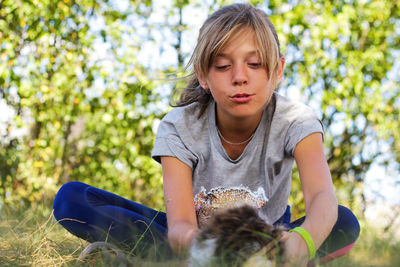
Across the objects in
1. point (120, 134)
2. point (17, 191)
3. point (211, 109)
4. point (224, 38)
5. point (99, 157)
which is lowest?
point (17, 191)

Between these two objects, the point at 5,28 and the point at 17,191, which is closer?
the point at 5,28

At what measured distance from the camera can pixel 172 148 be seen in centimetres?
206

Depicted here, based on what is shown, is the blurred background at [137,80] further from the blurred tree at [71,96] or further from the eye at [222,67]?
the eye at [222,67]

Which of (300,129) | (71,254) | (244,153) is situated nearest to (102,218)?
(71,254)

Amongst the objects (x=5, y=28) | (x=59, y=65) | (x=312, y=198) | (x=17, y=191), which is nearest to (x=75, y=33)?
(x=59, y=65)

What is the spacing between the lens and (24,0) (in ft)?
13.2

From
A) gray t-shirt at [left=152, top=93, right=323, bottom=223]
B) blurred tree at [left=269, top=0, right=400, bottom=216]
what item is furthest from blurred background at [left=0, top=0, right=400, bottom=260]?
gray t-shirt at [left=152, top=93, right=323, bottom=223]

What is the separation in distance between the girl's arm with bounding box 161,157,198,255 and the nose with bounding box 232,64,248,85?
438 millimetres

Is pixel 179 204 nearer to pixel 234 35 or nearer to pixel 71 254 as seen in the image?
pixel 71 254

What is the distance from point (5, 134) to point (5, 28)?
0.98 meters

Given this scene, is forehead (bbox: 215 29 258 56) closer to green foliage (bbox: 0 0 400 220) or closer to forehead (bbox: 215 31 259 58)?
forehead (bbox: 215 31 259 58)

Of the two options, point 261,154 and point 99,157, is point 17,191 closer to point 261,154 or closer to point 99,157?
point 99,157

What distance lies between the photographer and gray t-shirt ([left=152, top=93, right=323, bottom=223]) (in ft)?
6.82

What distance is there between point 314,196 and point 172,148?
65cm
